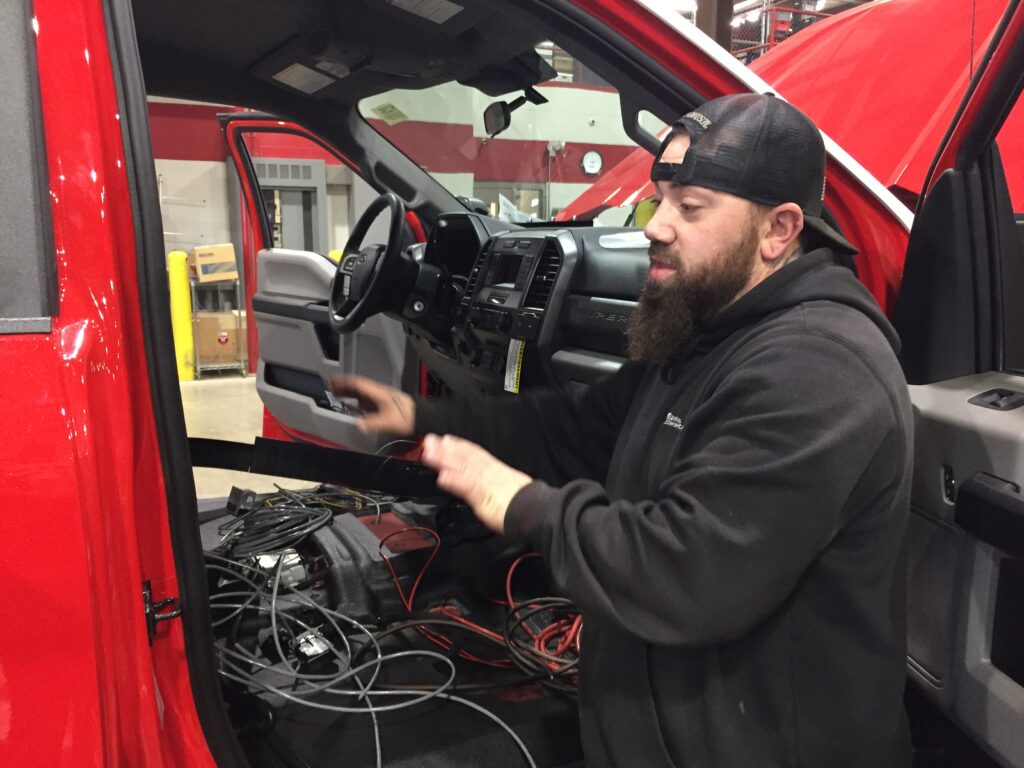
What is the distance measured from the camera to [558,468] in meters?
1.68

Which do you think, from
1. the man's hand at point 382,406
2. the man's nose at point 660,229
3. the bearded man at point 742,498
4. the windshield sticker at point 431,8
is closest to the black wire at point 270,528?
the man's hand at point 382,406

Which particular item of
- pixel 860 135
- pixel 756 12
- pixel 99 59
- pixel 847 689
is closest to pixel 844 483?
pixel 847 689

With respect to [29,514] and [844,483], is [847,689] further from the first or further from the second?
[29,514]

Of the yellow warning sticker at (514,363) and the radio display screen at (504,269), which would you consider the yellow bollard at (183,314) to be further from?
the yellow warning sticker at (514,363)

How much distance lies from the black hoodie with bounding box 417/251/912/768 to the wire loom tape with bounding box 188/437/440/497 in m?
0.99

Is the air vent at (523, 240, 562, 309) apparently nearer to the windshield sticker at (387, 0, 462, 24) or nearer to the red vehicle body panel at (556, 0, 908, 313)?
the windshield sticker at (387, 0, 462, 24)

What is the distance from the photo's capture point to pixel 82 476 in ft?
3.03

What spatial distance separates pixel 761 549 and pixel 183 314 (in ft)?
24.5

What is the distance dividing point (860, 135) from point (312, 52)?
11.9 feet

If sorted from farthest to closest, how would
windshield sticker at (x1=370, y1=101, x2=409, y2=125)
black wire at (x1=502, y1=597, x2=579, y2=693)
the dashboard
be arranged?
windshield sticker at (x1=370, y1=101, x2=409, y2=125) < the dashboard < black wire at (x1=502, y1=597, x2=579, y2=693)

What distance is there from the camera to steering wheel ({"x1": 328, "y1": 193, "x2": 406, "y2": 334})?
8.15ft

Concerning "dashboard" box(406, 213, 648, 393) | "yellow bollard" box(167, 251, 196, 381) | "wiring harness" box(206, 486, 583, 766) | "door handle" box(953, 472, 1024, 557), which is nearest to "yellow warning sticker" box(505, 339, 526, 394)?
"dashboard" box(406, 213, 648, 393)

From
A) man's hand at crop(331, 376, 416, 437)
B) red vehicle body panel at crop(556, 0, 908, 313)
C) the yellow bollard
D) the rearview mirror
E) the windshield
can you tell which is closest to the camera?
red vehicle body panel at crop(556, 0, 908, 313)

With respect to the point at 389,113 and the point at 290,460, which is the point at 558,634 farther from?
the point at 389,113
